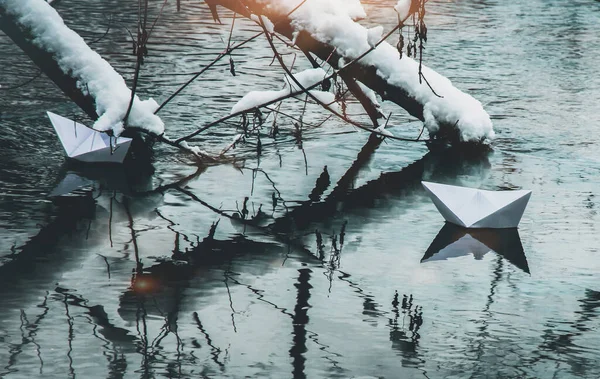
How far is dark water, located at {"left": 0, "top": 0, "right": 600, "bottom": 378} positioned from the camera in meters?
3.89

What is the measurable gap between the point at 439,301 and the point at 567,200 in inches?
75.3

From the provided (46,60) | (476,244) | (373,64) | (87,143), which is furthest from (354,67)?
(476,244)

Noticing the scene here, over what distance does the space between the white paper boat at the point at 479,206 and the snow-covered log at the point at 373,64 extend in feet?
5.84

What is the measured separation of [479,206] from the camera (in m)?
5.64

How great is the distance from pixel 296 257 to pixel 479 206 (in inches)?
43.1

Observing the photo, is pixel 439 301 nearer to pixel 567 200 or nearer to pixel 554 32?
pixel 567 200

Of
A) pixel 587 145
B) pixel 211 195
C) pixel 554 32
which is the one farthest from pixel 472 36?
pixel 211 195

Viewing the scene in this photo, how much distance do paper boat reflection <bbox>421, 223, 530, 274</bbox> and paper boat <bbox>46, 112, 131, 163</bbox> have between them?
225 centimetres

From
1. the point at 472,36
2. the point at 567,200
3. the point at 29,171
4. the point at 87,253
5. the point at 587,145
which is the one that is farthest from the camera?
the point at 472,36

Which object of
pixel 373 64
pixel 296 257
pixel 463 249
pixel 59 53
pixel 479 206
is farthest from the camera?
pixel 373 64

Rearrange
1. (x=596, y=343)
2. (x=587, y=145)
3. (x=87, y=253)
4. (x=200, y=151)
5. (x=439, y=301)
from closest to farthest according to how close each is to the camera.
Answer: (x=596, y=343), (x=439, y=301), (x=87, y=253), (x=200, y=151), (x=587, y=145)

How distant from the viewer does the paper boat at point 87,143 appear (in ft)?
22.3

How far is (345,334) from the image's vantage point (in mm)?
4086

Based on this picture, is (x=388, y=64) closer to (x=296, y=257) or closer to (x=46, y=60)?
(x=46, y=60)
